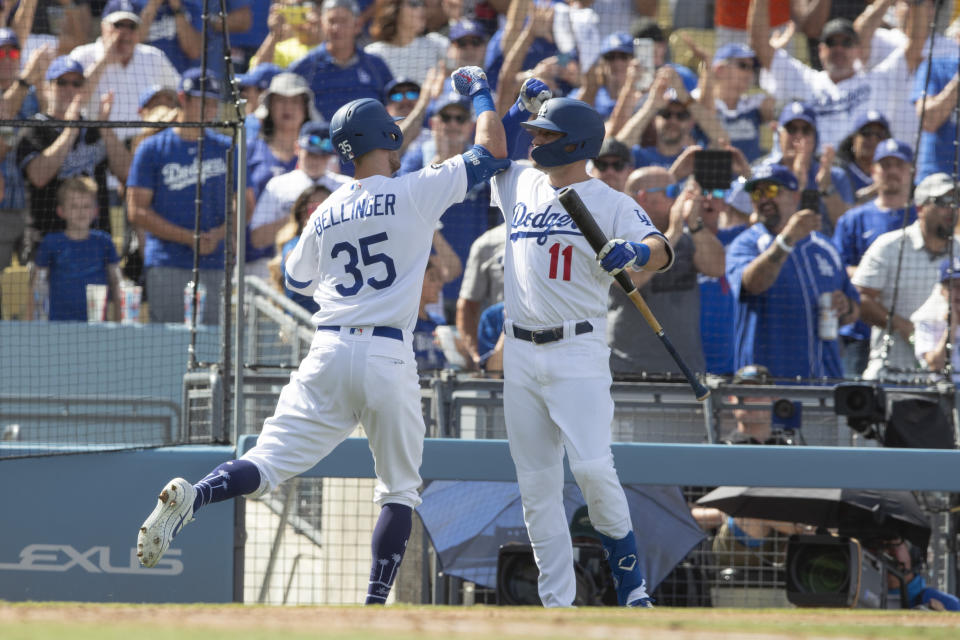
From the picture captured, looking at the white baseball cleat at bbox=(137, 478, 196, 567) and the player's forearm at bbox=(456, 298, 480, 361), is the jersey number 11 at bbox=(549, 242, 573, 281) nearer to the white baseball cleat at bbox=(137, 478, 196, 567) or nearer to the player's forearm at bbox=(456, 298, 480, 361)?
the white baseball cleat at bbox=(137, 478, 196, 567)

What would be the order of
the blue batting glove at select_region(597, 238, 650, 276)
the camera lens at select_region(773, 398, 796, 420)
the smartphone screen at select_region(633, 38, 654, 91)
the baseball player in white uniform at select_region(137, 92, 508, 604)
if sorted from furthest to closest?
the smartphone screen at select_region(633, 38, 654, 91)
the camera lens at select_region(773, 398, 796, 420)
the baseball player in white uniform at select_region(137, 92, 508, 604)
the blue batting glove at select_region(597, 238, 650, 276)

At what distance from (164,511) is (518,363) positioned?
140 cm

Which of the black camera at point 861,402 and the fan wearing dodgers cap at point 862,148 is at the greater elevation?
the fan wearing dodgers cap at point 862,148

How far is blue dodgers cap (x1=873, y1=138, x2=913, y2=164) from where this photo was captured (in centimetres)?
806

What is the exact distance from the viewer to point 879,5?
9.58 m

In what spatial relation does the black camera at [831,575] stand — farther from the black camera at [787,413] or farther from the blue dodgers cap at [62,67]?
the blue dodgers cap at [62,67]

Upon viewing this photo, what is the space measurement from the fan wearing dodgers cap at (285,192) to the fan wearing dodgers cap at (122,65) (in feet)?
3.81

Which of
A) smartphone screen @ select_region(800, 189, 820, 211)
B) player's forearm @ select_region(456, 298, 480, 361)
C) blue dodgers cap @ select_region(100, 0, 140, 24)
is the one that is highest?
blue dodgers cap @ select_region(100, 0, 140, 24)

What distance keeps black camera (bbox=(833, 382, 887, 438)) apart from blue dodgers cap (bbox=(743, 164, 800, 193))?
1971 millimetres

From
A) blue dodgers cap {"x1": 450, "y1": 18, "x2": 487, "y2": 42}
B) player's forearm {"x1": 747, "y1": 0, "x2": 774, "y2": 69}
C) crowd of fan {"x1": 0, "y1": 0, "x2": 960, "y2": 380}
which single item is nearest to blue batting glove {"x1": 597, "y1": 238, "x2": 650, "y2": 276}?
crowd of fan {"x1": 0, "y1": 0, "x2": 960, "y2": 380}

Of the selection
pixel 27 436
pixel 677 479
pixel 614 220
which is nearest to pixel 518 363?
pixel 614 220

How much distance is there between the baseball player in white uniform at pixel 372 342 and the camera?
4.55 meters

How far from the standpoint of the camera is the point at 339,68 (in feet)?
29.0

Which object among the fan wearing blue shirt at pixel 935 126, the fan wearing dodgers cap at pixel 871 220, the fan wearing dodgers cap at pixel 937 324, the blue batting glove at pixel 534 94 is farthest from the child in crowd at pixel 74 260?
the fan wearing blue shirt at pixel 935 126
